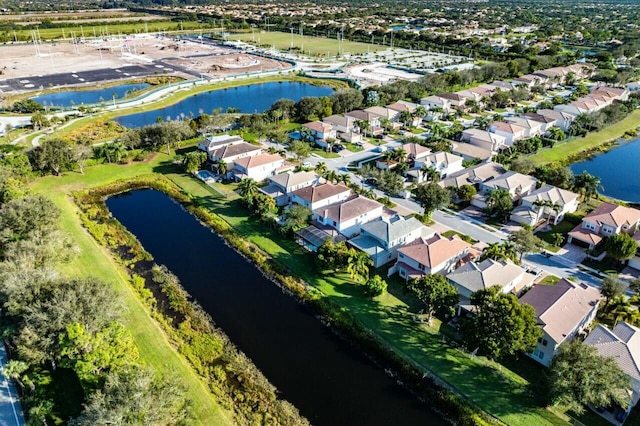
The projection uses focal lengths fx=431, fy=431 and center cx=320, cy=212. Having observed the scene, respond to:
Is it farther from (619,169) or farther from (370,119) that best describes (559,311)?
(370,119)

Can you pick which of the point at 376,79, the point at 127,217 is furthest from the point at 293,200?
the point at 376,79

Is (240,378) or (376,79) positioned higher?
(376,79)

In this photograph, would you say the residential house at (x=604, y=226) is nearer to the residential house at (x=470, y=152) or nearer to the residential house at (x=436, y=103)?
the residential house at (x=470, y=152)

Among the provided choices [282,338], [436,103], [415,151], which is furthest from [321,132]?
[282,338]

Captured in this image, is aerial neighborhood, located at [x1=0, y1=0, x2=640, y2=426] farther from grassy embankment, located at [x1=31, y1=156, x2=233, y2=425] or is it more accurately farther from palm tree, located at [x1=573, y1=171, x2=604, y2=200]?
palm tree, located at [x1=573, y1=171, x2=604, y2=200]

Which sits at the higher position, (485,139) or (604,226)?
(485,139)

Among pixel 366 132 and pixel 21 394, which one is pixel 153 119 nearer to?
pixel 366 132
